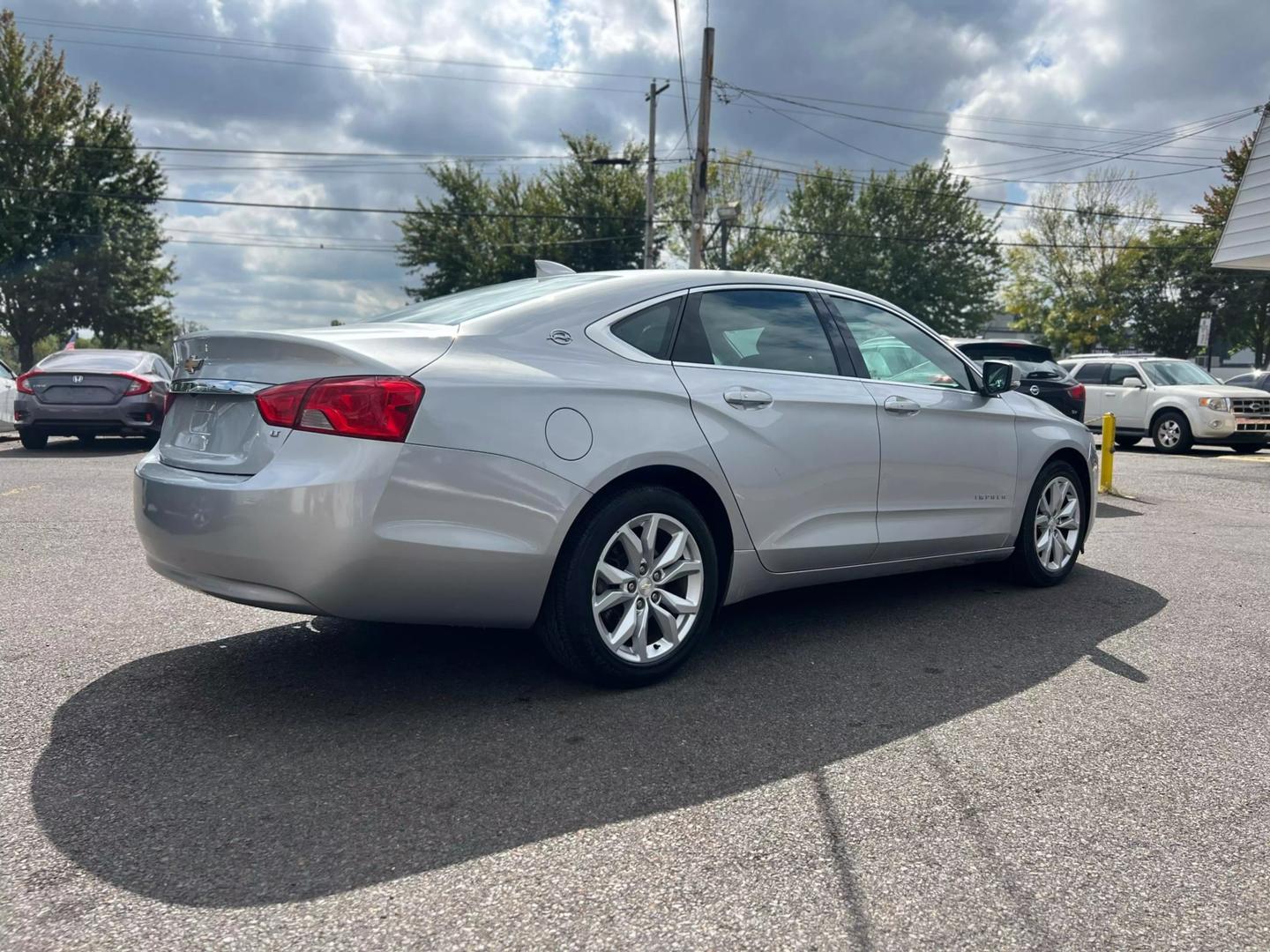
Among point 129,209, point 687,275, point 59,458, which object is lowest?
point 59,458

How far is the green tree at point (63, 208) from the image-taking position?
102 ft

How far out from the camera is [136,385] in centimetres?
1299

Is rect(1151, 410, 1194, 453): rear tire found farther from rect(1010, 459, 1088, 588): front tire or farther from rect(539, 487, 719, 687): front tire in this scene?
rect(539, 487, 719, 687): front tire

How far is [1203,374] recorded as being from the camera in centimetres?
1723

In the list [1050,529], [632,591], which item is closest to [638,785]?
[632,591]

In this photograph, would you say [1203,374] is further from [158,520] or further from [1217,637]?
[158,520]

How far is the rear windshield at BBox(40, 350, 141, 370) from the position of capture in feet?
42.5

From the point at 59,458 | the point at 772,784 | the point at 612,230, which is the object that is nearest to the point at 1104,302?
the point at 612,230

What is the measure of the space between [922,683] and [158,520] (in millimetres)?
2890

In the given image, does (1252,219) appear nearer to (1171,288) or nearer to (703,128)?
(703,128)

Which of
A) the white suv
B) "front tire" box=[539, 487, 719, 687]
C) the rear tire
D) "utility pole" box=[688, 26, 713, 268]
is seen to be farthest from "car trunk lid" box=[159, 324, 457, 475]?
"utility pole" box=[688, 26, 713, 268]

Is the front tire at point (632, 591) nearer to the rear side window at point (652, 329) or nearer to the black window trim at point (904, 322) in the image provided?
the rear side window at point (652, 329)

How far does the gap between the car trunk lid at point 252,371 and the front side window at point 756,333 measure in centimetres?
107

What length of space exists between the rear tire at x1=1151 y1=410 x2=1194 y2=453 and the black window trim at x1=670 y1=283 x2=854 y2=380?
14070mm
